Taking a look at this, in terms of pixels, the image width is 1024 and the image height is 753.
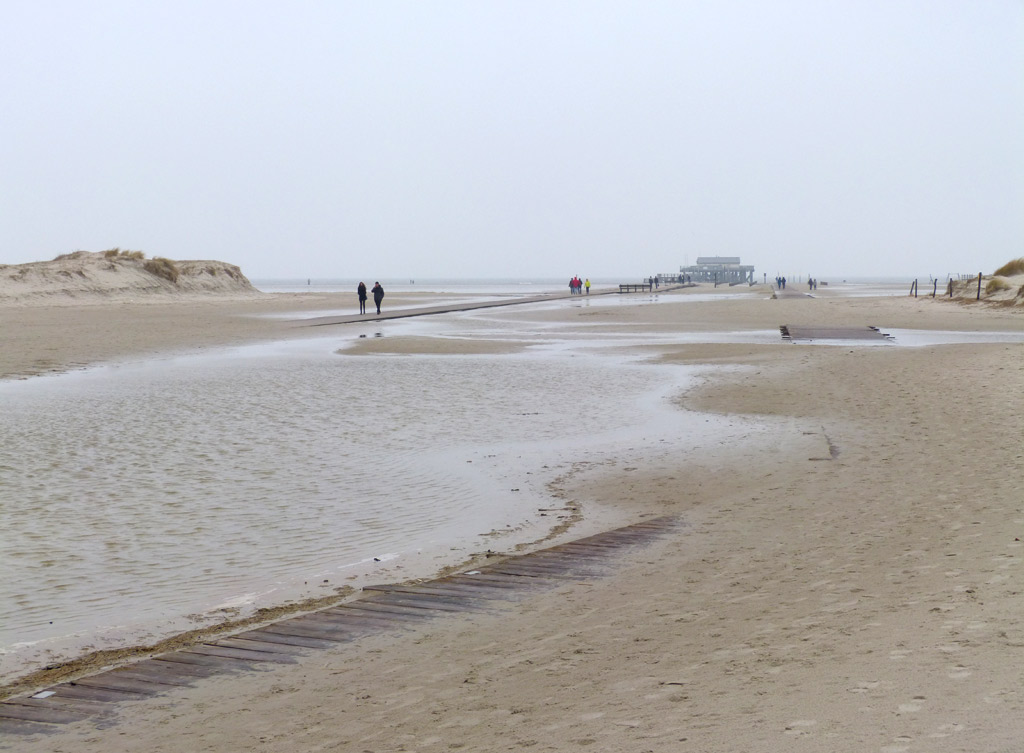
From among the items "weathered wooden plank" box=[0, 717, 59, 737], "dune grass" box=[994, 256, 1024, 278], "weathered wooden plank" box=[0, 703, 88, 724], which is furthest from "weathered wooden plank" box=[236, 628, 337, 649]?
"dune grass" box=[994, 256, 1024, 278]

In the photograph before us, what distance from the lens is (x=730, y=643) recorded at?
16.2 ft

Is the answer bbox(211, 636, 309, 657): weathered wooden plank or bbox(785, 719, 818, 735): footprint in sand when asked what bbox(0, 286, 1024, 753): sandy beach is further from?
bbox(211, 636, 309, 657): weathered wooden plank

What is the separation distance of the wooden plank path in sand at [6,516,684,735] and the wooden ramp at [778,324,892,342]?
A: 21047 mm

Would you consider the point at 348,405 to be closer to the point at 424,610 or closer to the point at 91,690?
the point at 424,610

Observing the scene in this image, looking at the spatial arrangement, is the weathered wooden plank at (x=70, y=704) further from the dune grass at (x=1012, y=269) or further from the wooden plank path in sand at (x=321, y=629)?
the dune grass at (x=1012, y=269)

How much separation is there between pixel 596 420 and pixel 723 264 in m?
156

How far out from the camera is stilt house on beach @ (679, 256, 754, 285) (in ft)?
486

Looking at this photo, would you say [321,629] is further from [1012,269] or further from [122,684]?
[1012,269]

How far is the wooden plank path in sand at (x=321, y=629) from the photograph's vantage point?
4.45 meters

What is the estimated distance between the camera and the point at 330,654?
5062 mm

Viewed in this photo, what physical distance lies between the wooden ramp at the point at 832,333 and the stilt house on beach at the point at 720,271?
11231 cm

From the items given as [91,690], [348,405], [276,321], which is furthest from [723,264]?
[91,690]

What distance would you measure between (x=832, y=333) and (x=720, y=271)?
404 feet

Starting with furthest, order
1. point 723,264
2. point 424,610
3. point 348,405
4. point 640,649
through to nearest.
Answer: point 723,264 → point 348,405 → point 424,610 → point 640,649
